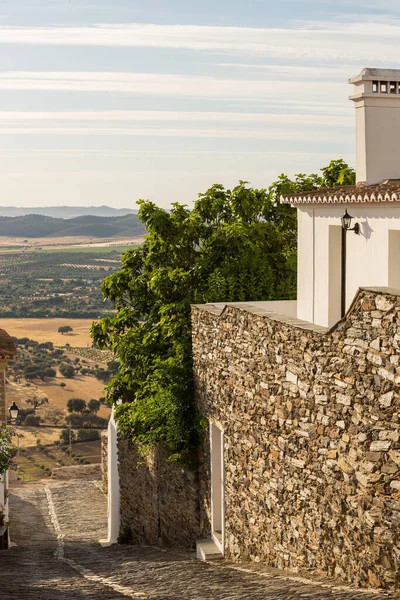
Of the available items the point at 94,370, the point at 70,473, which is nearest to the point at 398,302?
the point at 70,473

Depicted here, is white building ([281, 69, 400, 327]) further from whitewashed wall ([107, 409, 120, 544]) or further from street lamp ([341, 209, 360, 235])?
whitewashed wall ([107, 409, 120, 544])

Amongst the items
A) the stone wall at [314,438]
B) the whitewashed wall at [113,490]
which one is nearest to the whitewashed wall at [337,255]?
the stone wall at [314,438]

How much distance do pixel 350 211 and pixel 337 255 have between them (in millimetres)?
993

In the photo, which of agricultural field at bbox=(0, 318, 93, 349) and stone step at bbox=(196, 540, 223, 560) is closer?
stone step at bbox=(196, 540, 223, 560)

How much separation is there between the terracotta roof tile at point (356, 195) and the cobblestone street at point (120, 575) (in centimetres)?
489

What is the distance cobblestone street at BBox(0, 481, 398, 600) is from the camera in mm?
8734

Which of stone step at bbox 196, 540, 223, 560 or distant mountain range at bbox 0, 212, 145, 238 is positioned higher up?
distant mountain range at bbox 0, 212, 145, 238

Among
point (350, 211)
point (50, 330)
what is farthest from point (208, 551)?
point (50, 330)

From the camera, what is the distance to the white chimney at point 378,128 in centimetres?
1334

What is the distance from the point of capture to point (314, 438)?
9.35 metres

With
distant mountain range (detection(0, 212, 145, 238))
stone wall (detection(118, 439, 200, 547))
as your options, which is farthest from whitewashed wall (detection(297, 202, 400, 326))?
distant mountain range (detection(0, 212, 145, 238))

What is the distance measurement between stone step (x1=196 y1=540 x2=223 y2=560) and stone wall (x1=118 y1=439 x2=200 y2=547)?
0.91 metres

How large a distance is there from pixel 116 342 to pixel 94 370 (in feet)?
170

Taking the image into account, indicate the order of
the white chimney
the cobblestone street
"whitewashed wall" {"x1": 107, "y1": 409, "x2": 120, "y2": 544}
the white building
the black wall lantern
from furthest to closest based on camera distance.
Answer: "whitewashed wall" {"x1": 107, "y1": 409, "x2": 120, "y2": 544}
the white chimney
the white building
the black wall lantern
the cobblestone street
